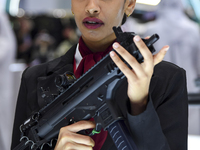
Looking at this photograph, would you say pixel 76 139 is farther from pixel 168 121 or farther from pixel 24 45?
pixel 24 45

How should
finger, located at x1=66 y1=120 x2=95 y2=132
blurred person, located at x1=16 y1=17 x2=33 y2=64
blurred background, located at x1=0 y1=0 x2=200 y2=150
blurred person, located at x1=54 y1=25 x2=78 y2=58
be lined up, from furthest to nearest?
blurred person, located at x1=54 y1=25 x2=78 y2=58 < blurred person, located at x1=16 y1=17 x2=33 y2=64 < blurred background, located at x1=0 y1=0 x2=200 y2=150 < finger, located at x1=66 y1=120 x2=95 y2=132

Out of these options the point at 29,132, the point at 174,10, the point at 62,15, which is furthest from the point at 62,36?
the point at 29,132

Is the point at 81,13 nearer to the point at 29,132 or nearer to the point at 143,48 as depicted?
the point at 143,48

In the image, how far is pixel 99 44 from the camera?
91 centimetres

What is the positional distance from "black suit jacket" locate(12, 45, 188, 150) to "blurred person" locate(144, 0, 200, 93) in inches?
57.7

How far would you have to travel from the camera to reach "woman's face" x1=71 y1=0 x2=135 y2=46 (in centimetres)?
82

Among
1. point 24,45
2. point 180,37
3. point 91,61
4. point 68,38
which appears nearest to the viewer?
point 91,61

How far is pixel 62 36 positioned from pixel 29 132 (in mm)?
4900

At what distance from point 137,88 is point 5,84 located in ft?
6.50

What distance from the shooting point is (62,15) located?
19.0 ft

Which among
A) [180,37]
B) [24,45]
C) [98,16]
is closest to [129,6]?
[98,16]

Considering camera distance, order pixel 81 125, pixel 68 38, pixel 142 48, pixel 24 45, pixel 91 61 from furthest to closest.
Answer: pixel 68 38, pixel 24 45, pixel 91 61, pixel 81 125, pixel 142 48

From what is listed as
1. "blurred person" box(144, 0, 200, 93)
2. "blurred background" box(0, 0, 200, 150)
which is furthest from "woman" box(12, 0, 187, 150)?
"blurred person" box(144, 0, 200, 93)

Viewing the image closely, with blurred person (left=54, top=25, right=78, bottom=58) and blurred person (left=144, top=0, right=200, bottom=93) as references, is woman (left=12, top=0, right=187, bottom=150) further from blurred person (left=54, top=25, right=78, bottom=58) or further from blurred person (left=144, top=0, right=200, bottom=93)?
blurred person (left=54, top=25, right=78, bottom=58)
